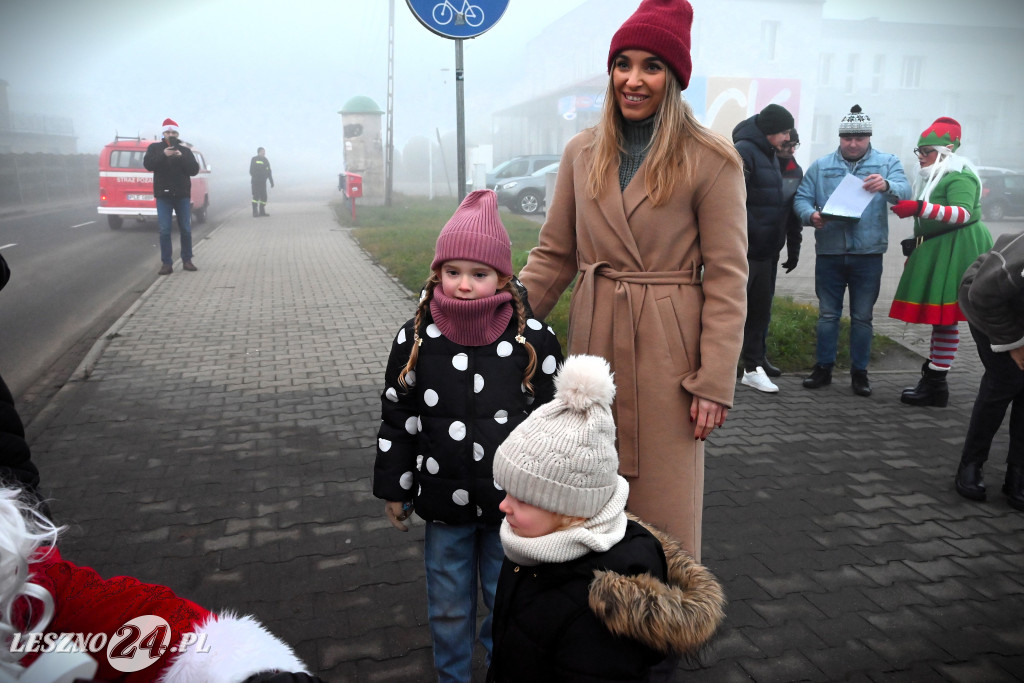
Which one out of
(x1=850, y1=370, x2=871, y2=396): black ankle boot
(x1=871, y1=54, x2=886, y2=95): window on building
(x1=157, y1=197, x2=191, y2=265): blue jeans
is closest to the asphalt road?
(x1=157, y1=197, x2=191, y2=265): blue jeans

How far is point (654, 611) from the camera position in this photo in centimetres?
143

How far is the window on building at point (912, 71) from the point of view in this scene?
138ft

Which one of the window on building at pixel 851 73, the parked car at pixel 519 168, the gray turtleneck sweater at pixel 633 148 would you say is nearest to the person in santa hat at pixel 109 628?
the gray turtleneck sweater at pixel 633 148

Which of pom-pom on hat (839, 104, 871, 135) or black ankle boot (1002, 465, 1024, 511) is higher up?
pom-pom on hat (839, 104, 871, 135)

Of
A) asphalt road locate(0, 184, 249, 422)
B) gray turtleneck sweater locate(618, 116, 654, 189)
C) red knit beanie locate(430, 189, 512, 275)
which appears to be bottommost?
asphalt road locate(0, 184, 249, 422)

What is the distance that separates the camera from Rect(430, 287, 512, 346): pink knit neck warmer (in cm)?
215

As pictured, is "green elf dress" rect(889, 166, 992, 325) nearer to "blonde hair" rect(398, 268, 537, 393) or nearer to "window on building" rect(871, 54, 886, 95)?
"blonde hair" rect(398, 268, 537, 393)

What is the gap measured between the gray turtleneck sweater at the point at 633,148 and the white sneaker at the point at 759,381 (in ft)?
13.3

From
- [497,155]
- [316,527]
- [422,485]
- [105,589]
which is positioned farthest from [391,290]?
[497,155]

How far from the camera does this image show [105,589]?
1292 mm

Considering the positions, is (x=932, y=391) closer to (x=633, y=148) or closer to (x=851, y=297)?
(x=851, y=297)

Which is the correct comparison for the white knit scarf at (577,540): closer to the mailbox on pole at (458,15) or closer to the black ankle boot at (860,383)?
the mailbox on pole at (458,15)

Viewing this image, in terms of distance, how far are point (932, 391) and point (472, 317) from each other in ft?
15.3

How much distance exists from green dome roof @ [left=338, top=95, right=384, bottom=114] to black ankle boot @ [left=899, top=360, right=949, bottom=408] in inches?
975
